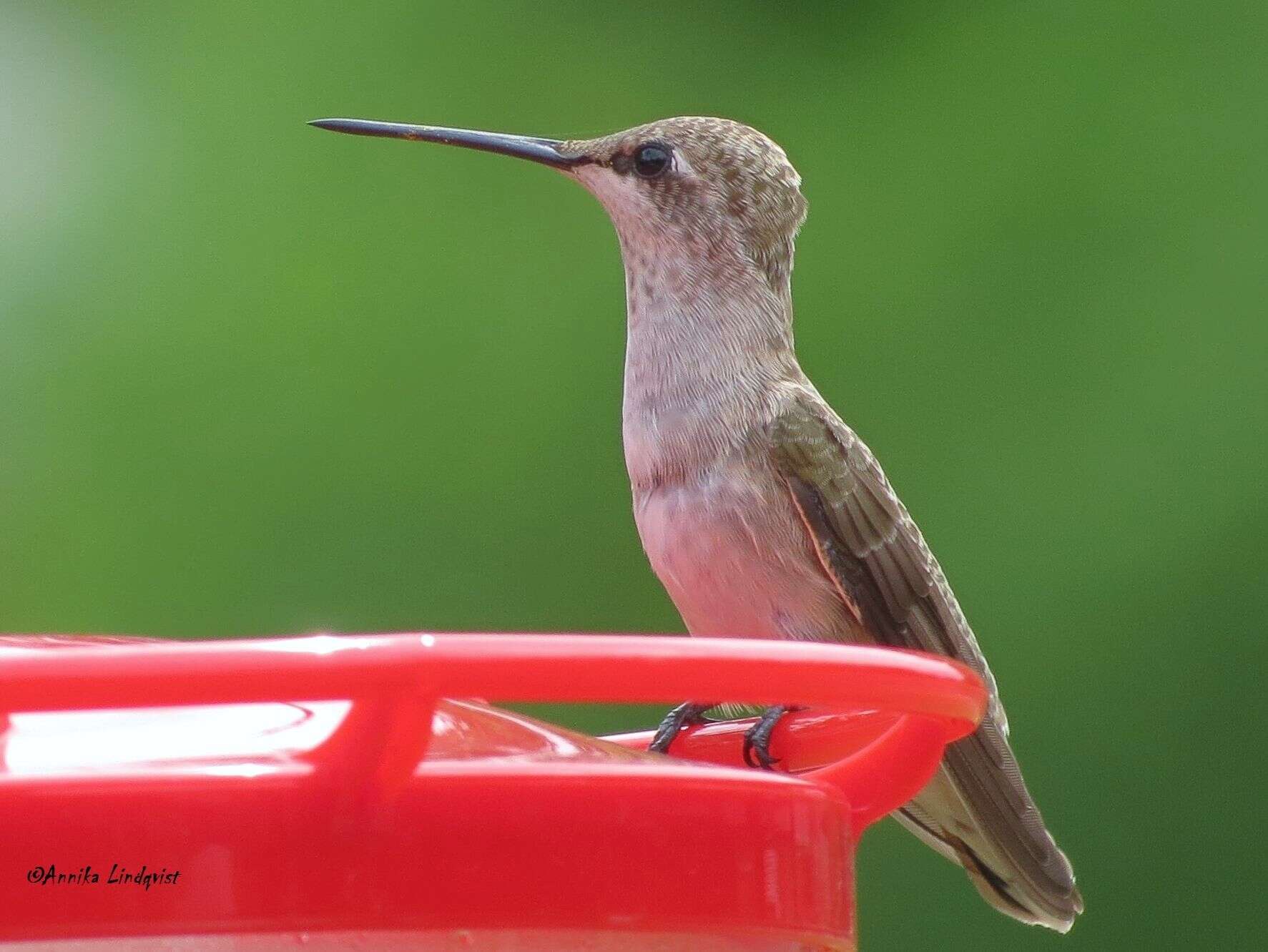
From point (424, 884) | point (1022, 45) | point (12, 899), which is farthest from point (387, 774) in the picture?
point (1022, 45)

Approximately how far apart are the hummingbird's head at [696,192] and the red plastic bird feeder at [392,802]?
172 cm

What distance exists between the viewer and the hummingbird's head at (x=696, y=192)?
2795 millimetres

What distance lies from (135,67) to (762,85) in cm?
145

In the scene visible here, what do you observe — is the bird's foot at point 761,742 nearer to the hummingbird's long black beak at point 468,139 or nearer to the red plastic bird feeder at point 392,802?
the red plastic bird feeder at point 392,802

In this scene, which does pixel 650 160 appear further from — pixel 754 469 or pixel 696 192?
pixel 754 469

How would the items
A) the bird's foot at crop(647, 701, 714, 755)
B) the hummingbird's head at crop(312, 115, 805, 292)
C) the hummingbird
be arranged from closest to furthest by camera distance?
the bird's foot at crop(647, 701, 714, 755) < the hummingbird < the hummingbird's head at crop(312, 115, 805, 292)

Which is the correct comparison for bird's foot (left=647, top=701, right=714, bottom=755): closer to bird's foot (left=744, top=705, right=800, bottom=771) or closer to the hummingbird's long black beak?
bird's foot (left=744, top=705, right=800, bottom=771)

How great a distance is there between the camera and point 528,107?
13.5 ft

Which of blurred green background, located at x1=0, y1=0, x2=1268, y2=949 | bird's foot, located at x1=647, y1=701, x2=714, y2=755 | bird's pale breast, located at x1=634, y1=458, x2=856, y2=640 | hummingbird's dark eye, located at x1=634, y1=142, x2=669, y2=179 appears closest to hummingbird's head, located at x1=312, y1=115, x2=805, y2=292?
hummingbird's dark eye, located at x1=634, y1=142, x2=669, y2=179

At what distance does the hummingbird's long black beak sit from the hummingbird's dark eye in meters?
0.13

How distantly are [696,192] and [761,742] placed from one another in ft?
4.48

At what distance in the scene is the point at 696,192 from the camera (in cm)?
290

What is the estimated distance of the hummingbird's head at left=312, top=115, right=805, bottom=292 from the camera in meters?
2.79

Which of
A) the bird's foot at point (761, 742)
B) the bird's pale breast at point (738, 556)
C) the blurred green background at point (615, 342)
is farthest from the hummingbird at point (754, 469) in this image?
the blurred green background at point (615, 342)
